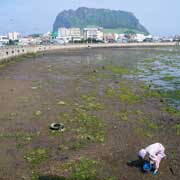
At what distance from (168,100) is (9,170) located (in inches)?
507

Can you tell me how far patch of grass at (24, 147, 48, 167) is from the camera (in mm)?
9341

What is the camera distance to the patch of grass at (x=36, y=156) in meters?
9.34

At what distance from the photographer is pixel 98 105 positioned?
17406mm

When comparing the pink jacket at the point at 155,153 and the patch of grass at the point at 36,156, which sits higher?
the pink jacket at the point at 155,153

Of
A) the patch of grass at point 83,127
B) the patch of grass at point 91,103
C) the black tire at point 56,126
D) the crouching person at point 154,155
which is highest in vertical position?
the crouching person at point 154,155

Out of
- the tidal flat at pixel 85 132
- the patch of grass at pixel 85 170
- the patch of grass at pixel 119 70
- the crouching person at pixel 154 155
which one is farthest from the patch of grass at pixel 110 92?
the patch of grass at pixel 119 70

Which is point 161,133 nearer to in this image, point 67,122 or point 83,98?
point 67,122

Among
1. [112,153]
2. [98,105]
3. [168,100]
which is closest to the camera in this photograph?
A: [112,153]

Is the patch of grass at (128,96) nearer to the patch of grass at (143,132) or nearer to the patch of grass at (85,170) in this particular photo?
the patch of grass at (143,132)

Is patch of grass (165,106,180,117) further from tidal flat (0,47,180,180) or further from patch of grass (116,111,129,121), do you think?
patch of grass (116,111,129,121)

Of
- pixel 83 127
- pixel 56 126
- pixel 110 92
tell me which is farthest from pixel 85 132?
pixel 110 92

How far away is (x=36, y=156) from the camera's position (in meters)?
9.80

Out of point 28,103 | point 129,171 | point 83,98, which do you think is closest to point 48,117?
point 28,103

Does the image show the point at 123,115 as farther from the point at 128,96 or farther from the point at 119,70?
the point at 119,70
